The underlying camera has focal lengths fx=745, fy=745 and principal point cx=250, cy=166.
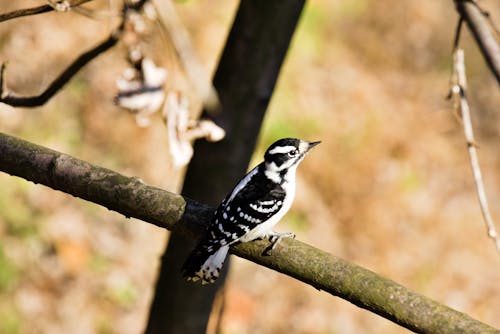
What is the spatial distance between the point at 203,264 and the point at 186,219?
1.87 feet

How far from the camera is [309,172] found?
706 cm

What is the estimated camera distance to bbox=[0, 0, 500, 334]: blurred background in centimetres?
604

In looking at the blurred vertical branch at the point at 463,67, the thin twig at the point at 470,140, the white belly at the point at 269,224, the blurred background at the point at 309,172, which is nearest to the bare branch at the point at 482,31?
the blurred vertical branch at the point at 463,67

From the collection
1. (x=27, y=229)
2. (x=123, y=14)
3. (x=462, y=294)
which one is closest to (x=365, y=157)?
(x=462, y=294)

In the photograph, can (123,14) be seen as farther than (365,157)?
No

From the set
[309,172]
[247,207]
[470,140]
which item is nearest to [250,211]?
[247,207]

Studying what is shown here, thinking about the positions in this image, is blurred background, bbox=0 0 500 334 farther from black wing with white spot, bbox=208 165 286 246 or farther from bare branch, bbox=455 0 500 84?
bare branch, bbox=455 0 500 84

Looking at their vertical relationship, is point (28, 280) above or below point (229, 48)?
below

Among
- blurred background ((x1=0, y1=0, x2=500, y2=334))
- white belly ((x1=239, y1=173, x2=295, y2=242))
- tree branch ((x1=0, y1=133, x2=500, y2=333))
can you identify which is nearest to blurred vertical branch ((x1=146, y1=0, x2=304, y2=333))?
white belly ((x1=239, y1=173, x2=295, y2=242))

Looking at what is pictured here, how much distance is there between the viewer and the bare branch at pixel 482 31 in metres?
3.04

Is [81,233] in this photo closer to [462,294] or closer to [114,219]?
[114,219]

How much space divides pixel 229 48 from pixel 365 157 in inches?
161

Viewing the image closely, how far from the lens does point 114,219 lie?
251 inches

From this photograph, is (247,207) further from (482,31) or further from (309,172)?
(309,172)
